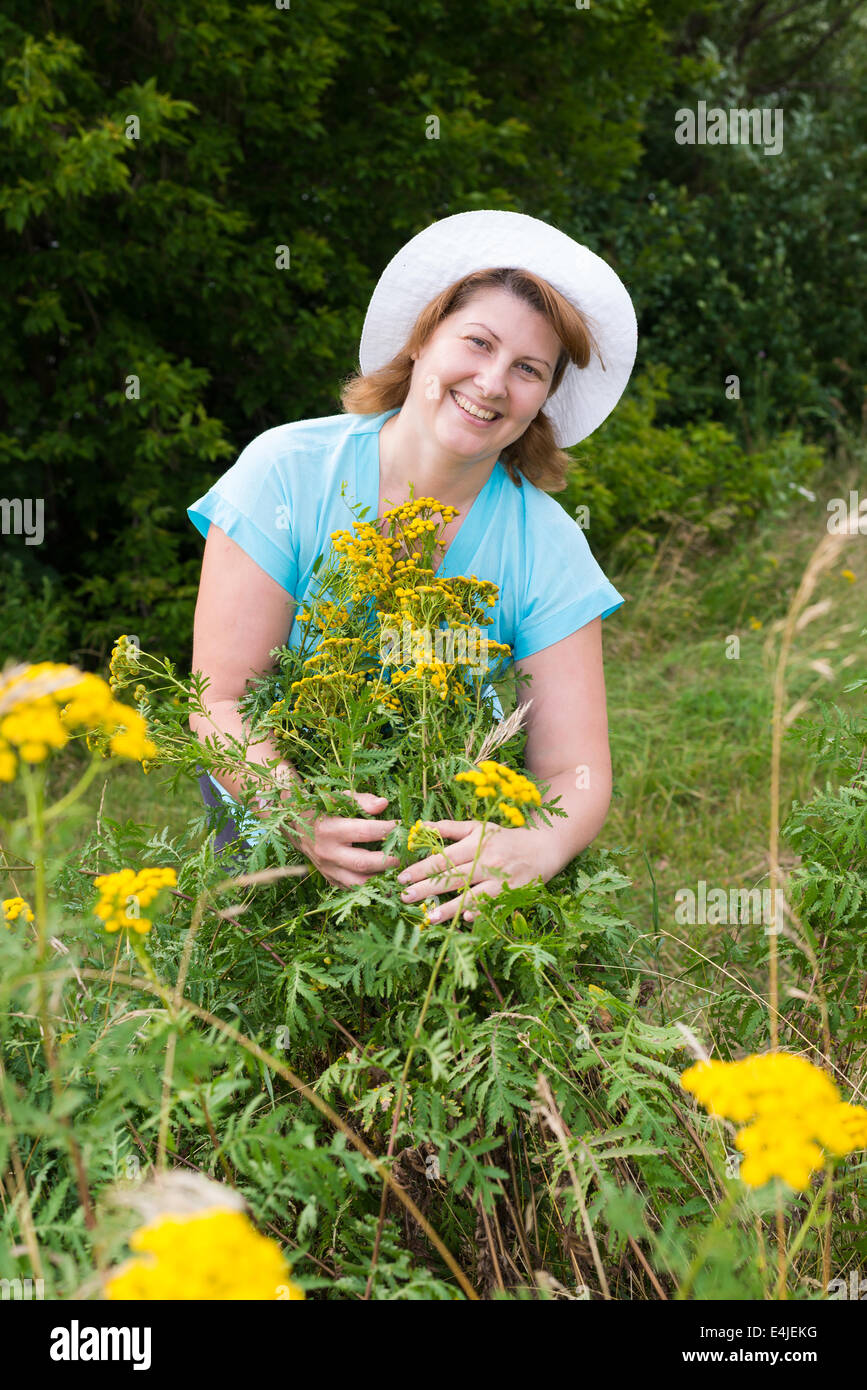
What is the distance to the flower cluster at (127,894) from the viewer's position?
1.34 meters

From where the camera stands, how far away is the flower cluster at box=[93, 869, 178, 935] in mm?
1345

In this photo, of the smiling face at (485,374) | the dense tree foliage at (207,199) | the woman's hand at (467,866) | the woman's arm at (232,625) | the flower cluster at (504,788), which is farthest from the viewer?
the dense tree foliage at (207,199)

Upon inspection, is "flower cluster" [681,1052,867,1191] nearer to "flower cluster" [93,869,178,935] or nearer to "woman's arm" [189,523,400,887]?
"flower cluster" [93,869,178,935]

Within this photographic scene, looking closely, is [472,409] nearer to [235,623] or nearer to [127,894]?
[235,623]

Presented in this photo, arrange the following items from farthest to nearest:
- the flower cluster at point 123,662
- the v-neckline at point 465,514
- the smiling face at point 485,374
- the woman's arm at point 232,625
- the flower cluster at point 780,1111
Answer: the v-neckline at point 465,514 < the smiling face at point 485,374 < the woman's arm at point 232,625 < the flower cluster at point 123,662 < the flower cluster at point 780,1111

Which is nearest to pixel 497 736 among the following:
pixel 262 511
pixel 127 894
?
pixel 127 894

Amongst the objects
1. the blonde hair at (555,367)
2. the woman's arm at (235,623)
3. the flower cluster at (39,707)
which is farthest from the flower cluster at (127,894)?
the blonde hair at (555,367)

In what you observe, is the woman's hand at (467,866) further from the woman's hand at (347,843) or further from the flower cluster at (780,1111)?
the flower cluster at (780,1111)

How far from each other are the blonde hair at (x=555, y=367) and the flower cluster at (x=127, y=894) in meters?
1.61

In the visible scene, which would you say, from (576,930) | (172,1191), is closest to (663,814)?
(576,930)

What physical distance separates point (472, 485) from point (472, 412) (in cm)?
23

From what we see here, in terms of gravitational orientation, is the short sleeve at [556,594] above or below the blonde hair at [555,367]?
below

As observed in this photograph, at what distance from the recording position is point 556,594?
2.55 metres
